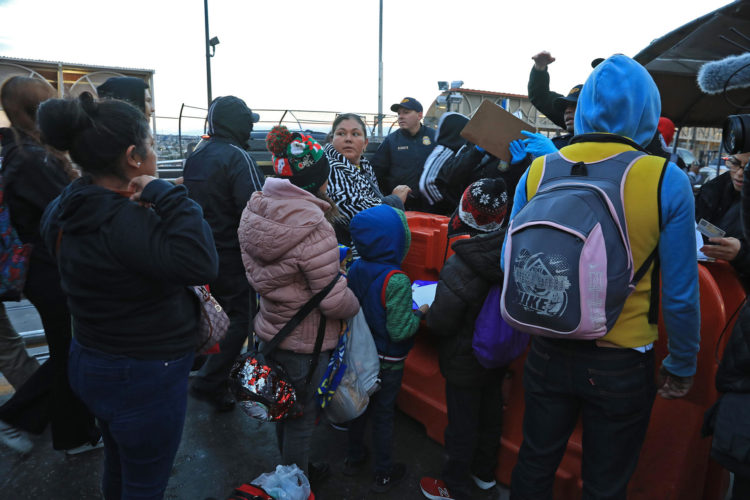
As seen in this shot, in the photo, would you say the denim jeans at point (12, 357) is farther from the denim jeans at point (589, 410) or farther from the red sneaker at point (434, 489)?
the denim jeans at point (589, 410)

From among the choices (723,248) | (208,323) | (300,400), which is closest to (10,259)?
(208,323)

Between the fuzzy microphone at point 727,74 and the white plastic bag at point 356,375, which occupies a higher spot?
the fuzzy microphone at point 727,74

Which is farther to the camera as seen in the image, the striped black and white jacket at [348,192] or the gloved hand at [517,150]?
the striped black and white jacket at [348,192]

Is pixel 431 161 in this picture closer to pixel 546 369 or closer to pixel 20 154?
pixel 546 369

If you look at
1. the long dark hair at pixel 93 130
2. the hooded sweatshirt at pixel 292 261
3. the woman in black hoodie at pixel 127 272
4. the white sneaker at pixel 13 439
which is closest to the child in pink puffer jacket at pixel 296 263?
the hooded sweatshirt at pixel 292 261

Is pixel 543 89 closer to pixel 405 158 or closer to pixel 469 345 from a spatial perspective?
pixel 405 158

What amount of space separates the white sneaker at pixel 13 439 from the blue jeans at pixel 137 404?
1530 millimetres

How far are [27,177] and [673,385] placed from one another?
10.1 feet

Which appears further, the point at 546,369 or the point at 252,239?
the point at 252,239

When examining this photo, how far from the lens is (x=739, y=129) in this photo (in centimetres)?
162

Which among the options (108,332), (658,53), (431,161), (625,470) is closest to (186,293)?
(108,332)

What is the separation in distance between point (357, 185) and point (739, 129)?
213 cm

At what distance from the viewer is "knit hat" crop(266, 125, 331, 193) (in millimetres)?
2174

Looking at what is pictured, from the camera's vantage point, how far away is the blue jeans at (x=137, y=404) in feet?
5.13
